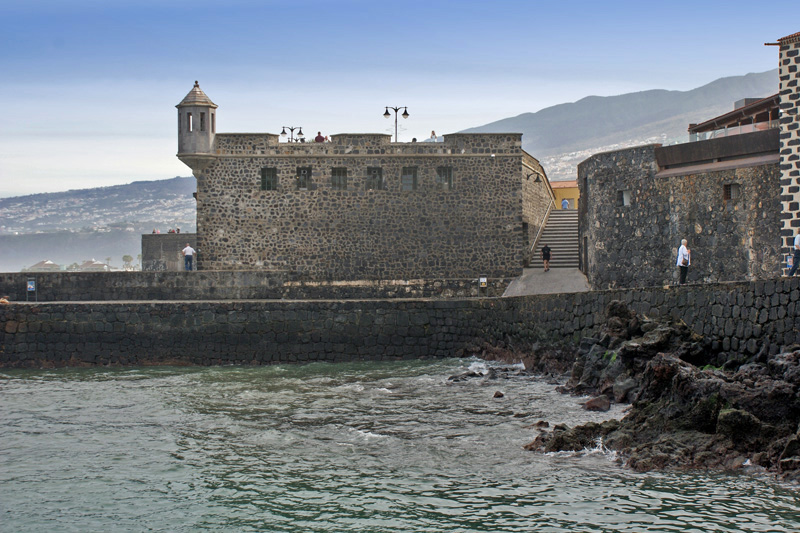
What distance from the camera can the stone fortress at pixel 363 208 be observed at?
112 feet

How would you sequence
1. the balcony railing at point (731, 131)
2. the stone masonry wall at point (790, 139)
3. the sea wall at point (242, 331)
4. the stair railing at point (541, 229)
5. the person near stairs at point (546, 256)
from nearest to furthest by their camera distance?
the stone masonry wall at point (790, 139)
the balcony railing at point (731, 131)
the sea wall at point (242, 331)
the person near stairs at point (546, 256)
the stair railing at point (541, 229)

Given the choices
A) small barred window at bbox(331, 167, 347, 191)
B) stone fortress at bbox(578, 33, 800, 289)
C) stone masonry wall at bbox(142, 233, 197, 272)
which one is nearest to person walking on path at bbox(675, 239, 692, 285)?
stone fortress at bbox(578, 33, 800, 289)

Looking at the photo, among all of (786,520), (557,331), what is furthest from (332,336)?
(786,520)

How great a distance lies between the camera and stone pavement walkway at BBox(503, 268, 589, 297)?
29.8m

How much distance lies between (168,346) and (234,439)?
1143 centimetres

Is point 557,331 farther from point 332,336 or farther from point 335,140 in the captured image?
point 335,140

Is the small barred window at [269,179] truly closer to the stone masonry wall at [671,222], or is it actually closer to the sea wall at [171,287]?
the sea wall at [171,287]

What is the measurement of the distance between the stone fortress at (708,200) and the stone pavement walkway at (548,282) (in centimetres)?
137

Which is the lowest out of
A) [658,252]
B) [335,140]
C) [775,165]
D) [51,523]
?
[51,523]

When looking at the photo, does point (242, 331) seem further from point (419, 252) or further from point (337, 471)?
point (337, 471)

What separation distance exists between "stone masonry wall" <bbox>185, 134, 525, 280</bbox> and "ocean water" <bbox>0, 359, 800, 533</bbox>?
44.6 feet

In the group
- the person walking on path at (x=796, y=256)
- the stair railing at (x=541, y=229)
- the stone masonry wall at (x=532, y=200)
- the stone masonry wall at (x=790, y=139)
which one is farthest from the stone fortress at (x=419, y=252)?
the person walking on path at (x=796, y=256)

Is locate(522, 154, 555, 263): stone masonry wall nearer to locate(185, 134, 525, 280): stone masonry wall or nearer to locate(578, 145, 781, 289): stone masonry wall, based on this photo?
locate(185, 134, 525, 280): stone masonry wall

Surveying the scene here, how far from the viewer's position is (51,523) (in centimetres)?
1138
